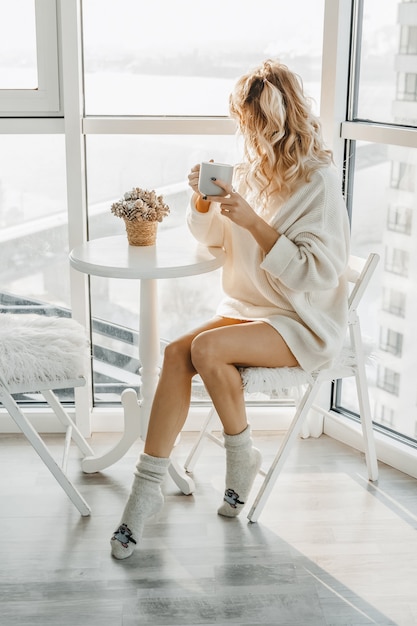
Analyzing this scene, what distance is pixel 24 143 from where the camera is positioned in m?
3.03

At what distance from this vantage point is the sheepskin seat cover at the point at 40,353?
8.18 ft

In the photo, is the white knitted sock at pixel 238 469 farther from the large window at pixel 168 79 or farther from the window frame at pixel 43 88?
the window frame at pixel 43 88

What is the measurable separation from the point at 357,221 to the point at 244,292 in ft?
1.94

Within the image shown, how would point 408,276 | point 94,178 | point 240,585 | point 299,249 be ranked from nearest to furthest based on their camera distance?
point 240,585 < point 299,249 < point 408,276 < point 94,178

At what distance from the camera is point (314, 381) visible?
257 cm

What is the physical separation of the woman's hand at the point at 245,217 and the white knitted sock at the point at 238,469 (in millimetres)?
573

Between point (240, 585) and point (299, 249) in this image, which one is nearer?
point (240, 585)

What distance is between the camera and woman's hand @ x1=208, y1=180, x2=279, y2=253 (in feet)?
8.03

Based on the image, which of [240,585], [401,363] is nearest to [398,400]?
[401,363]

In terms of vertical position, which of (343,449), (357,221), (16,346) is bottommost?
(343,449)

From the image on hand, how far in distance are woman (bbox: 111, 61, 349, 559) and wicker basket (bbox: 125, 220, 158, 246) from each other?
28 centimetres

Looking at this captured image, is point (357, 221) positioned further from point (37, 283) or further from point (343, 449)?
point (37, 283)

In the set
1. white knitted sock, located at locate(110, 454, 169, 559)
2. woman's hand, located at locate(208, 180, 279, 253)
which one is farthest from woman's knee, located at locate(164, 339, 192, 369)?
woman's hand, located at locate(208, 180, 279, 253)

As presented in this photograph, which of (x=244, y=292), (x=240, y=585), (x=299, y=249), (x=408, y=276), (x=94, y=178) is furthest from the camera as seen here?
(x=94, y=178)
